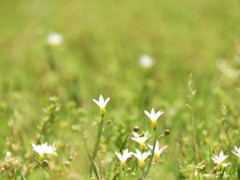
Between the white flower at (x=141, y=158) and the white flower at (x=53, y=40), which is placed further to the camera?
the white flower at (x=53, y=40)

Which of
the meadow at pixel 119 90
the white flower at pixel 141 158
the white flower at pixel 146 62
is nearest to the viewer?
the white flower at pixel 141 158

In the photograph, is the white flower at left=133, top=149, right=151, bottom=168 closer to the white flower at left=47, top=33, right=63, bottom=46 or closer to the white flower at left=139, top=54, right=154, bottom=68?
the white flower at left=139, top=54, right=154, bottom=68

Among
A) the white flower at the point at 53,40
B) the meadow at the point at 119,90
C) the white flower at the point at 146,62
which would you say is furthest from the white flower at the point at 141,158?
the white flower at the point at 53,40

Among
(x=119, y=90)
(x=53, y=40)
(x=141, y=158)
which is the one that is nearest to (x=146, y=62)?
(x=119, y=90)

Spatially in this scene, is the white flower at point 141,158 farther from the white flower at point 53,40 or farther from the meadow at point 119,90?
the white flower at point 53,40

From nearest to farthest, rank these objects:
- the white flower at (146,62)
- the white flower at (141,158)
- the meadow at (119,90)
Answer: the white flower at (141,158)
the meadow at (119,90)
the white flower at (146,62)

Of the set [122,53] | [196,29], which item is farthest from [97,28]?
[196,29]

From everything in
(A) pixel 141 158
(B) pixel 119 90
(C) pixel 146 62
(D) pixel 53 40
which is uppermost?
(D) pixel 53 40

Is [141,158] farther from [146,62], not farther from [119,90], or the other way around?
[146,62]

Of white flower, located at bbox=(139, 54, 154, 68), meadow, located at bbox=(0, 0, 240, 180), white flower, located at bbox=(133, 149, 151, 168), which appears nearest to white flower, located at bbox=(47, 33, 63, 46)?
meadow, located at bbox=(0, 0, 240, 180)
